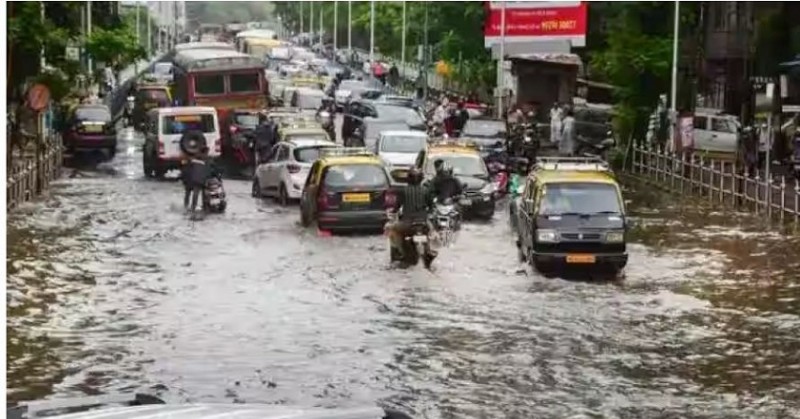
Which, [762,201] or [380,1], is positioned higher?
[380,1]

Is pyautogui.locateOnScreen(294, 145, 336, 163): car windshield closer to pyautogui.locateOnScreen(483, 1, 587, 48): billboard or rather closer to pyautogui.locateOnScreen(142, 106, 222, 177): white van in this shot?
pyautogui.locateOnScreen(142, 106, 222, 177): white van

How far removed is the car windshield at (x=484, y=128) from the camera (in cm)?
4191

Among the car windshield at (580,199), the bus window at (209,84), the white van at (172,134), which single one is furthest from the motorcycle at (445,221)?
the bus window at (209,84)

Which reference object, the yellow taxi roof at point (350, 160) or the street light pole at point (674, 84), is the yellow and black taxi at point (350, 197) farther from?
the street light pole at point (674, 84)

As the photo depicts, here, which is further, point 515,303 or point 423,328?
point 515,303

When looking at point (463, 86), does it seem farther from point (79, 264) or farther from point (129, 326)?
point (129, 326)

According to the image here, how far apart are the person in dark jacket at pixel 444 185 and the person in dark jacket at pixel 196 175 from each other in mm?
5143

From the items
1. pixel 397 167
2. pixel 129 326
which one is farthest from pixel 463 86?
pixel 129 326

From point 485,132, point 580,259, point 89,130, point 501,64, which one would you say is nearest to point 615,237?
point 580,259

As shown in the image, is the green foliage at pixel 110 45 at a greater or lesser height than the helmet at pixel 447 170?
greater

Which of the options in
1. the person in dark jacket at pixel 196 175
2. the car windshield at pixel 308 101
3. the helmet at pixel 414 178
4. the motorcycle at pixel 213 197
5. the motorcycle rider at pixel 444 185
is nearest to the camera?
the helmet at pixel 414 178

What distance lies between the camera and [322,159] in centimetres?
2716

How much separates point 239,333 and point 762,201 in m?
16.0

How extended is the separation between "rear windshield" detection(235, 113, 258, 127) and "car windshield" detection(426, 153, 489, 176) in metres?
12.6
